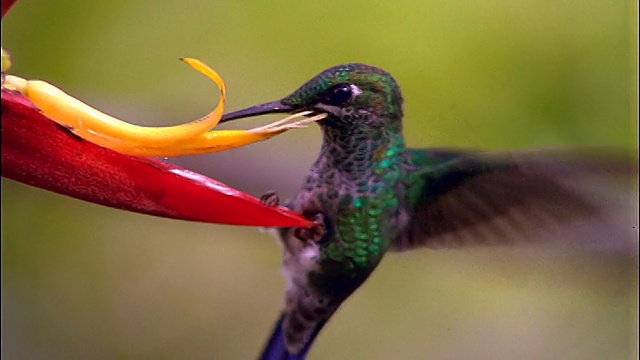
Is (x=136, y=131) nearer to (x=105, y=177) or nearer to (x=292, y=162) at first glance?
(x=105, y=177)

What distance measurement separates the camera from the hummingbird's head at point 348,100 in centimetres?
58

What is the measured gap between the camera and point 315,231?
69cm

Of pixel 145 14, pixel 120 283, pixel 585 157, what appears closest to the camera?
pixel 585 157

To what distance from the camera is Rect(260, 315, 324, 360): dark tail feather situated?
783 millimetres

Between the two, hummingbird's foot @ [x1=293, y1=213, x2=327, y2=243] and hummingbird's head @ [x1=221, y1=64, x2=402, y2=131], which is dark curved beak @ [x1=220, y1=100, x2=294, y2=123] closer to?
hummingbird's head @ [x1=221, y1=64, x2=402, y2=131]

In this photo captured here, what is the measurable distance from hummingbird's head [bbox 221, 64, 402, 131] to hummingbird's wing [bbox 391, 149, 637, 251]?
7cm

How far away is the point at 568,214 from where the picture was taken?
71 cm

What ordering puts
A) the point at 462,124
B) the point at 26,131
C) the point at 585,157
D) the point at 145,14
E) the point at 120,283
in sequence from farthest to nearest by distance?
1. the point at 120,283
2. the point at 145,14
3. the point at 462,124
4. the point at 585,157
5. the point at 26,131

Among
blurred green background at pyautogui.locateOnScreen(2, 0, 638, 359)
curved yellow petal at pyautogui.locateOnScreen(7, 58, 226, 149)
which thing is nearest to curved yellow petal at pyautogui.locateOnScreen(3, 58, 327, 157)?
curved yellow petal at pyautogui.locateOnScreen(7, 58, 226, 149)

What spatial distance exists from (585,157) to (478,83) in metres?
0.64

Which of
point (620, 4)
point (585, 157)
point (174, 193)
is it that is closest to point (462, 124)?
point (620, 4)

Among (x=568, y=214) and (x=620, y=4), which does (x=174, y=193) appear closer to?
(x=568, y=214)

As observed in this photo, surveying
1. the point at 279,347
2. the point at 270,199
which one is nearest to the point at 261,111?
the point at 270,199

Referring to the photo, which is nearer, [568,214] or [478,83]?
[568,214]
